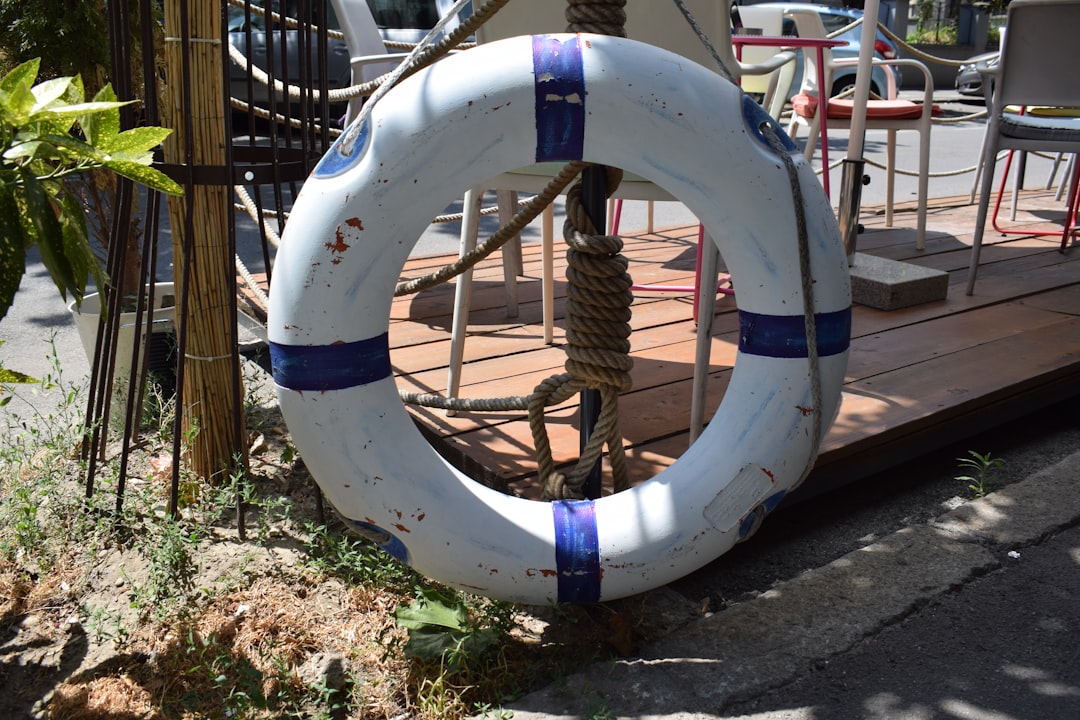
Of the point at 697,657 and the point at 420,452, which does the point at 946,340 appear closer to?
the point at 697,657

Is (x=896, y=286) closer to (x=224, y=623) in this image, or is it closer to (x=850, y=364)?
(x=850, y=364)

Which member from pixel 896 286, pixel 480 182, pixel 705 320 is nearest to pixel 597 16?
pixel 480 182

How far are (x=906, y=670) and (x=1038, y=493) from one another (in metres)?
0.79

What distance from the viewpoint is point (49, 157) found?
1214mm

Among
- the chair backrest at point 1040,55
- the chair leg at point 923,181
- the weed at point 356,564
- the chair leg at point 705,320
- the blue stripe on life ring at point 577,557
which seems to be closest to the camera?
the blue stripe on life ring at point 577,557

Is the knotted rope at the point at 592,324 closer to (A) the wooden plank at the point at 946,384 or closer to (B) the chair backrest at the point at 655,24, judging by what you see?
(B) the chair backrest at the point at 655,24

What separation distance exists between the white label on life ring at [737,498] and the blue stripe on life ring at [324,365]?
1.97ft

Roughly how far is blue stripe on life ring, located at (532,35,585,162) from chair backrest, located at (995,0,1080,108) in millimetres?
2162

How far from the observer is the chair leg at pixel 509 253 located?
2789mm

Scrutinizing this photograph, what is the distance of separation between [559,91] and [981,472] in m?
1.49

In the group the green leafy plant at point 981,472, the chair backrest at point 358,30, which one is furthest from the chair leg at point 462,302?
the green leafy plant at point 981,472

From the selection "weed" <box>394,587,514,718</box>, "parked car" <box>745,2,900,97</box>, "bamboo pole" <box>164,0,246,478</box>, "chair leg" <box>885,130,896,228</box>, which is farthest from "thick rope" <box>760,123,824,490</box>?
"parked car" <box>745,2,900,97</box>

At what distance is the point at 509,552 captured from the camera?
5.06ft

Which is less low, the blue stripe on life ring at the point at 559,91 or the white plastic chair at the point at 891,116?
the blue stripe on life ring at the point at 559,91
